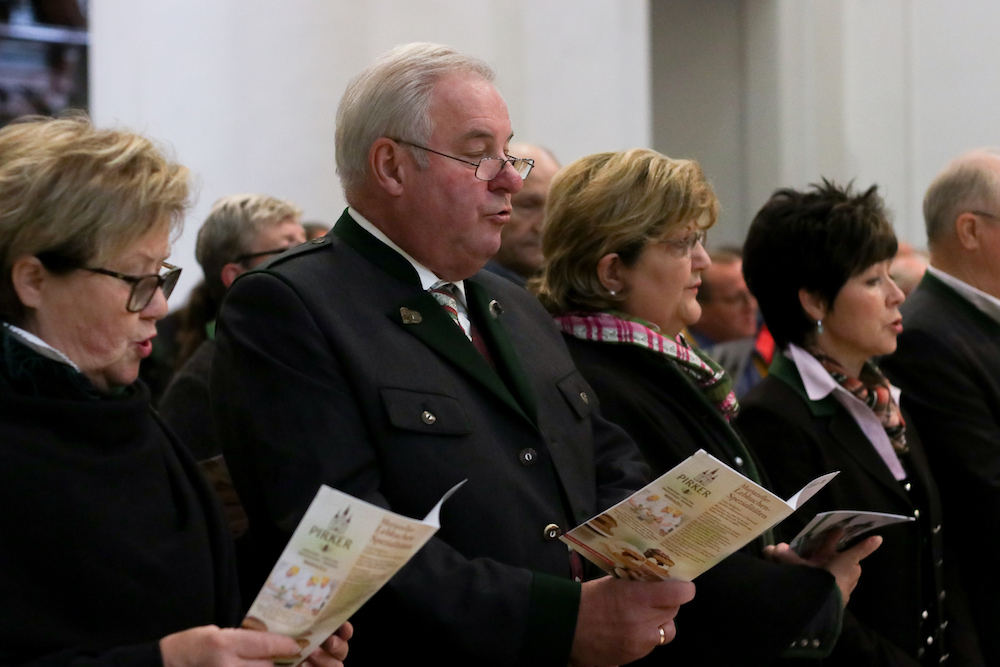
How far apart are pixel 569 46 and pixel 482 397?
420 cm

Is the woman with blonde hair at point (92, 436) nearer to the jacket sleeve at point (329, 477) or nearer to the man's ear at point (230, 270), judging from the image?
the jacket sleeve at point (329, 477)

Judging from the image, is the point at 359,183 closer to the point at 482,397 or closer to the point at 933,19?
the point at 482,397

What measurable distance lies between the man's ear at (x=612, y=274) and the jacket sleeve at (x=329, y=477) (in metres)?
1.02

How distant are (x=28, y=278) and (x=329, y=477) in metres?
0.64

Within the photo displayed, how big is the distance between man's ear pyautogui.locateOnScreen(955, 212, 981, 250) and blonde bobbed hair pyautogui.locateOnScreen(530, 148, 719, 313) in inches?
46.6

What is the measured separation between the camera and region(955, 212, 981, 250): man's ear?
4.02 metres

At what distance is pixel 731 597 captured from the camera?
279 cm

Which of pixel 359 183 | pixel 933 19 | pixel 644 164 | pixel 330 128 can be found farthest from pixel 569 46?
pixel 359 183

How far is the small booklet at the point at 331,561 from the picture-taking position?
1.79 meters

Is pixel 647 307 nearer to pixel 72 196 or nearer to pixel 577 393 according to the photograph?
pixel 577 393

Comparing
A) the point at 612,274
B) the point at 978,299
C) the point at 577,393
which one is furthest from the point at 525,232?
the point at 577,393

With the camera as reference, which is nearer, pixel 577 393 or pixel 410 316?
pixel 410 316

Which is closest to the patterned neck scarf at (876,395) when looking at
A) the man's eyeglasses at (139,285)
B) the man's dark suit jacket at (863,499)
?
the man's dark suit jacket at (863,499)

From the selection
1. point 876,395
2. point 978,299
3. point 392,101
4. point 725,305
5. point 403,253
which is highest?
point 392,101
